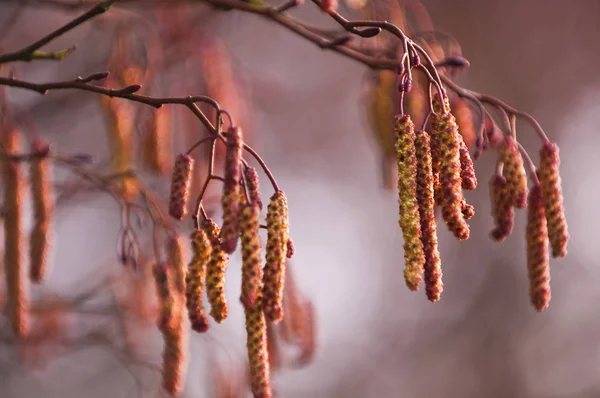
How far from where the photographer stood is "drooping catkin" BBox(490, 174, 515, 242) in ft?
4.59

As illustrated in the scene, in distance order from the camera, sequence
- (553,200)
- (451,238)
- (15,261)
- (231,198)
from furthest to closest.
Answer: (451,238) → (15,261) → (553,200) → (231,198)

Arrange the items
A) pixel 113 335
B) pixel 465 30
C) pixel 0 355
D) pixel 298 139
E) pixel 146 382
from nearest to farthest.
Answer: pixel 113 335 < pixel 146 382 < pixel 0 355 < pixel 465 30 < pixel 298 139

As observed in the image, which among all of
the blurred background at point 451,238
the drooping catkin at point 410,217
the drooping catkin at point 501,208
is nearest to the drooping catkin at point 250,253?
the drooping catkin at point 410,217

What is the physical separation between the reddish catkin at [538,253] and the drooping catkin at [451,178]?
0.24 m

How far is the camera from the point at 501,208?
141cm

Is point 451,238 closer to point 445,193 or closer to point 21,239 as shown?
point 21,239

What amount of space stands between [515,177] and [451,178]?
20 centimetres

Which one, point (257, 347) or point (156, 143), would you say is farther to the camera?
point (156, 143)

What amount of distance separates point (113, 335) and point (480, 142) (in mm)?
1913

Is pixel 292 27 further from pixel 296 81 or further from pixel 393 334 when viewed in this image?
pixel 393 334

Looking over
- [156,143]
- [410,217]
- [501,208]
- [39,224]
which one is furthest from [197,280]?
[156,143]

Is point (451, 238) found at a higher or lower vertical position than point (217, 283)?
higher

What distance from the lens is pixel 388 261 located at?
928 centimetres

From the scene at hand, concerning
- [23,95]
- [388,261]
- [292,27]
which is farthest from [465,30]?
[292,27]
